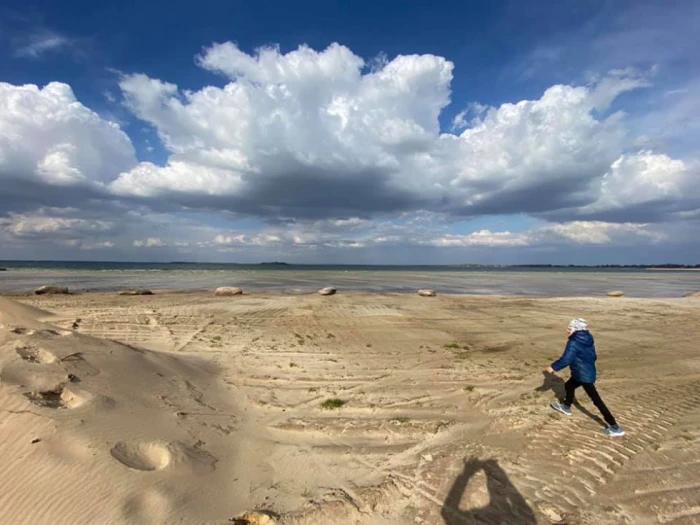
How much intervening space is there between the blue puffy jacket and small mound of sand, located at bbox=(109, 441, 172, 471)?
21.5 feet

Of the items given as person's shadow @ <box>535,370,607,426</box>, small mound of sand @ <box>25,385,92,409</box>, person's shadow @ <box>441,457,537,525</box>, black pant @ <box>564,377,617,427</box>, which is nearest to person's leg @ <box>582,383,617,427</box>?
black pant @ <box>564,377,617,427</box>

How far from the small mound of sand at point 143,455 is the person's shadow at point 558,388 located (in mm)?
7315

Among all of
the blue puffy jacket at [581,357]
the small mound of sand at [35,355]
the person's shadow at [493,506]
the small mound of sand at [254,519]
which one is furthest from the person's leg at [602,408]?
the small mound of sand at [35,355]

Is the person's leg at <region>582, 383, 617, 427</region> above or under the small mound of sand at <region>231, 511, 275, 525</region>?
above

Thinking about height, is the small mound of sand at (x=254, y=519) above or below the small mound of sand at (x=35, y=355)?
below

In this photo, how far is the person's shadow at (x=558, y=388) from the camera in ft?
23.4

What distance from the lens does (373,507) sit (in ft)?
14.1

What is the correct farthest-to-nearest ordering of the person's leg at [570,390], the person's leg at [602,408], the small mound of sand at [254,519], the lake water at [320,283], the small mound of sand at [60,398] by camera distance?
1. the lake water at [320,283]
2. the person's leg at [570,390]
3. the person's leg at [602,408]
4. the small mound of sand at [60,398]
5. the small mound of sand at [254,519]

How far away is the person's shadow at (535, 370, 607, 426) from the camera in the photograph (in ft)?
23.4

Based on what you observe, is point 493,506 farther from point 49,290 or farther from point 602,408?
point 49,290

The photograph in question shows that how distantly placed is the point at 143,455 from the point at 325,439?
2653 millimetres

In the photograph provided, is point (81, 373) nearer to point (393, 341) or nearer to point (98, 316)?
point (393, 341)

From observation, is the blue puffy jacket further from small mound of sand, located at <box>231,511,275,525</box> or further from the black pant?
small mound of sand, located at <box>231,511,275,525</box>

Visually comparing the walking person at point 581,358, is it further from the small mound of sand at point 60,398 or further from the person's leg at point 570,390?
the small mound of sand at point 60,398
